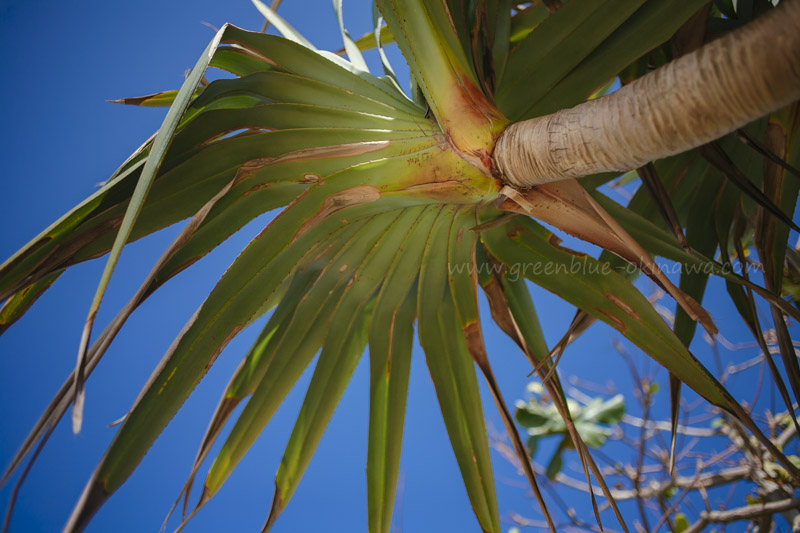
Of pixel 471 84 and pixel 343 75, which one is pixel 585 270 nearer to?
pixel 471 84

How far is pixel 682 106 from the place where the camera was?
323mm

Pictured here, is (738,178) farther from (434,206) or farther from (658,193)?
(434,206)

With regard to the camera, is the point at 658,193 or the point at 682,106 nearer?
the point at 682,106

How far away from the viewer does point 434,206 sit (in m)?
0.67

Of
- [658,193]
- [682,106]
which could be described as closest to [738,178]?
[658,193]

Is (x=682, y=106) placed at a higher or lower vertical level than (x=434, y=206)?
lower

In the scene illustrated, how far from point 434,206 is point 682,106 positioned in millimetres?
372

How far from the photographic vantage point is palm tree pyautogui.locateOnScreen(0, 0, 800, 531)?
43 cm

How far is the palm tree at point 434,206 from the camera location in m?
0.43

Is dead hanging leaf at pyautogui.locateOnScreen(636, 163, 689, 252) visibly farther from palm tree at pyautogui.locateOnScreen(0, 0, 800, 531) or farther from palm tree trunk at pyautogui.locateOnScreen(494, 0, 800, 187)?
palm tree trunk at pyautogui.locateOnScreen(494, 0, 800, 187)

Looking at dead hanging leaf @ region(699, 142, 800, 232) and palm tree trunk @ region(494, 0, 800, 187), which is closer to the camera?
palm tree trunk @ region(494, 0, 800, 187)

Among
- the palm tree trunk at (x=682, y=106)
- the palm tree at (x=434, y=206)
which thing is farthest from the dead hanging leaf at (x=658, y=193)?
the palm tree trunk at (x=682, y=106)

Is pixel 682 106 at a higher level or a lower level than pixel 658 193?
lower

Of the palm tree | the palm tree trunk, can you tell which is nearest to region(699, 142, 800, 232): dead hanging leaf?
the palm tree
